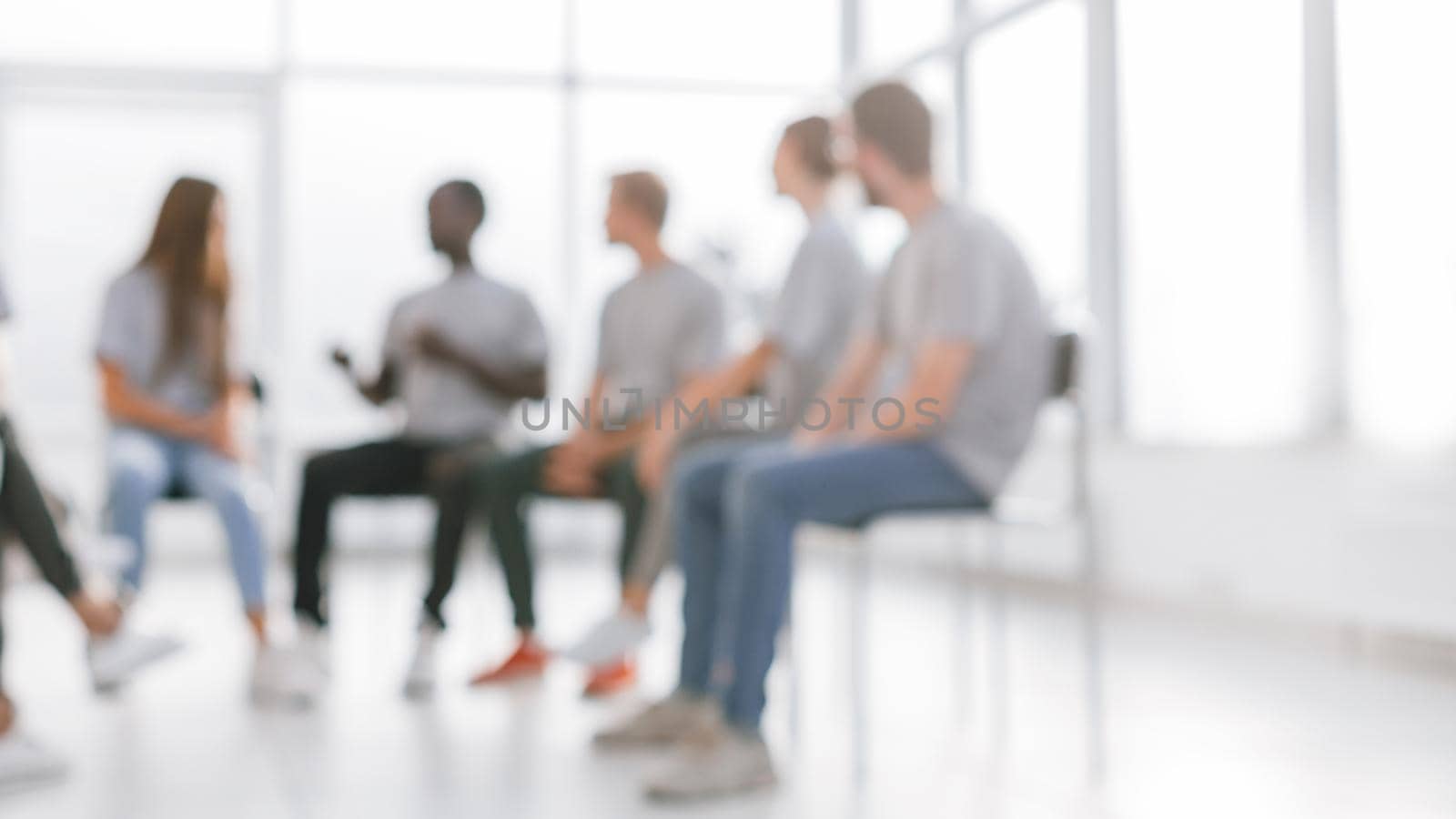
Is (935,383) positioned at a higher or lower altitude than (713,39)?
lower

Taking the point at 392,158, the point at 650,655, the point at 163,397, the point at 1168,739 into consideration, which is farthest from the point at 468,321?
the point at 392,158

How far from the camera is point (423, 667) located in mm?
2973

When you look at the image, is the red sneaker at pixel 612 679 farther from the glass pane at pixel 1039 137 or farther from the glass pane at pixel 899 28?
the glass pane at pixel 899 28

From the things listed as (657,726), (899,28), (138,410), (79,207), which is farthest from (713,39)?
(657,726)

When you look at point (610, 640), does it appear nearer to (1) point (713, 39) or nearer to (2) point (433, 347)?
(2) point (433, 347)

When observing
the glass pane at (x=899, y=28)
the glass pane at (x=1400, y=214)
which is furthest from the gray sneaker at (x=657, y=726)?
the glass pane at (x=899, y=28)

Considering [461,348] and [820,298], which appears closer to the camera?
[820,298]

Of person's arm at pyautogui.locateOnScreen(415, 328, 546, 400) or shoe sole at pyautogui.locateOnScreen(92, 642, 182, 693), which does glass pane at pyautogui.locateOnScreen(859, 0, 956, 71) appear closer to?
person's arm at pyautogui.locateOnScreen(415, 328, 546, 400)

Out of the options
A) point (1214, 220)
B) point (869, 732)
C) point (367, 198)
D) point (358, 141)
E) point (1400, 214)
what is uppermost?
point (358, 141)

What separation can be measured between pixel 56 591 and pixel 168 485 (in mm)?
736

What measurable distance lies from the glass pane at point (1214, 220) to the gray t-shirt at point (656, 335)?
5.06 ft

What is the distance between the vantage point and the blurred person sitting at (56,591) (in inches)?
83.9

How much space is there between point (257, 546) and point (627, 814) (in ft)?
4.59

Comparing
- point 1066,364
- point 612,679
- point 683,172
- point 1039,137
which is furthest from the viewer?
point 683,172
